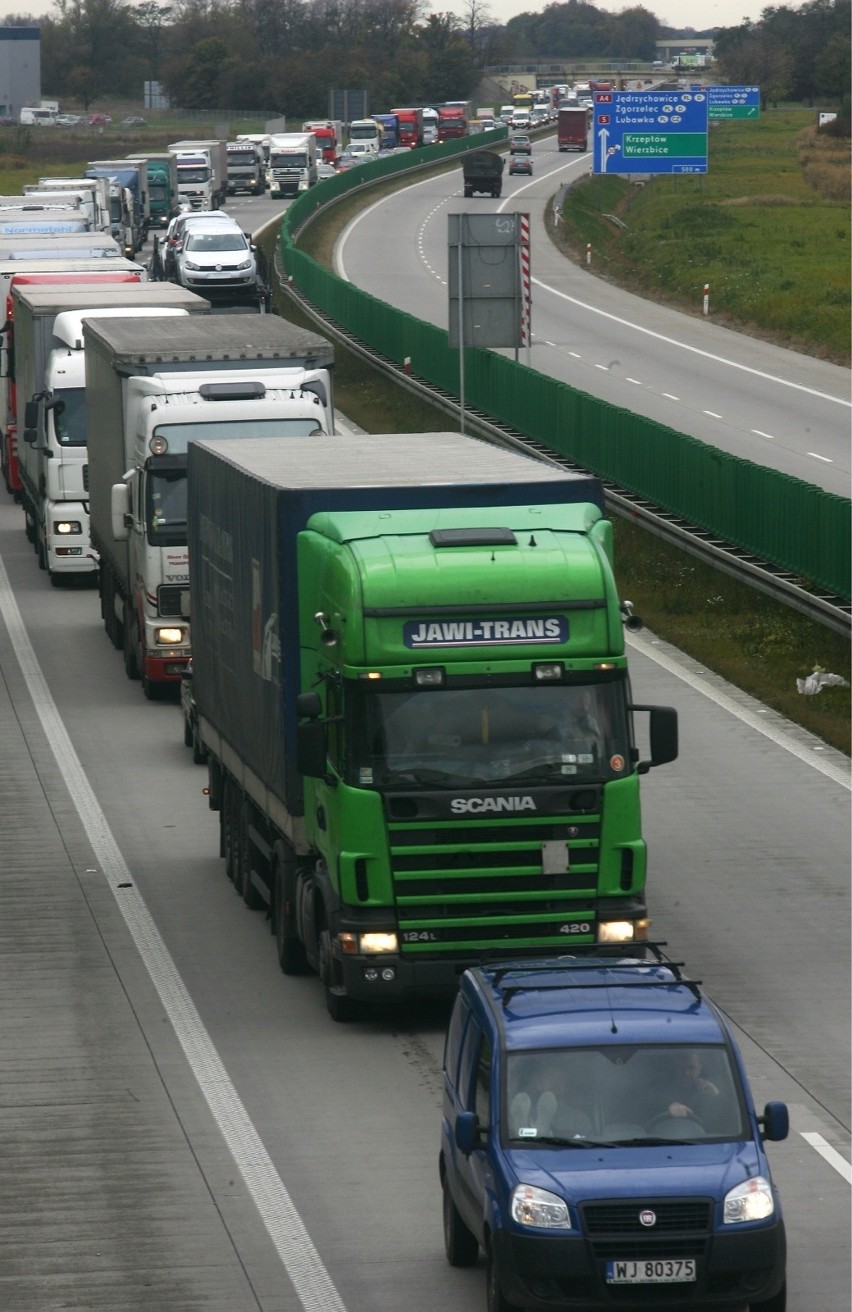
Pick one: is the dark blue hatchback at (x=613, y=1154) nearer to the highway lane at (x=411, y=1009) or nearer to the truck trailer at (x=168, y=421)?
the highway lane at (x=411, y=1009)

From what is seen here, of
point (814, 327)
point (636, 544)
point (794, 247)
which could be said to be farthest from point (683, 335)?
point (636, 544)

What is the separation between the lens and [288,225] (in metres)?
78.9

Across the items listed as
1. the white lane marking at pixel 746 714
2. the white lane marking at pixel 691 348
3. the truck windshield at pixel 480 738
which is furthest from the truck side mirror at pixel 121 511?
the white lane marking at pixel 691 348

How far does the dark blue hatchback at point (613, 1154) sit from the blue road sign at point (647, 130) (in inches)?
2885

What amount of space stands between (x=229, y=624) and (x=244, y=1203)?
6.29 meters

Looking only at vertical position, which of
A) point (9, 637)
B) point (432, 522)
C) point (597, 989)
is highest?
point (432, 522)

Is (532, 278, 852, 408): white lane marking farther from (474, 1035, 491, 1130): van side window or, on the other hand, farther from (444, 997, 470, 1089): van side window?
(474, 1035, 491, 1130): van side window

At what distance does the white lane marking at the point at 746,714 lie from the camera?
21234 millimetres

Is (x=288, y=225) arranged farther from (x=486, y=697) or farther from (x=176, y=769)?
(x=486, y=697)

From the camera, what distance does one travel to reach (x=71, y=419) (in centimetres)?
3139

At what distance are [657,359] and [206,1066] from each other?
44.6 m

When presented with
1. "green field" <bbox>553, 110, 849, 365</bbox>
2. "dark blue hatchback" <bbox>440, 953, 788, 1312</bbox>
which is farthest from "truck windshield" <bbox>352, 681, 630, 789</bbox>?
"green field" <bbox>553, 110, 849, 365</bbox>

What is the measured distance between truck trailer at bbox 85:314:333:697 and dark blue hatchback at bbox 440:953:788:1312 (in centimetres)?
1333

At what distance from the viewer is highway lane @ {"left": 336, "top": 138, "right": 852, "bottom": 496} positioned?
43.7m
